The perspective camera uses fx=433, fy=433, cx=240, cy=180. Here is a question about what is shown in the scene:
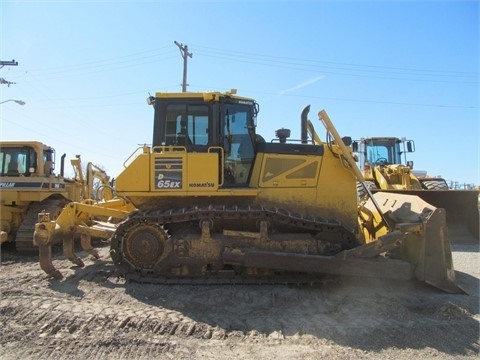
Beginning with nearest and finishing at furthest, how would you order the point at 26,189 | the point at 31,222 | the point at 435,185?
the point at 31,222 < the point at 26,189 < the point at 435,185

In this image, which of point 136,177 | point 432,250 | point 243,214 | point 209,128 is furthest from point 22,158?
point 432,250

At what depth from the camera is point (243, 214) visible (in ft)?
22.1

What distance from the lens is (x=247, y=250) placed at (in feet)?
21.8

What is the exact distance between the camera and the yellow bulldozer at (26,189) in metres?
11.4

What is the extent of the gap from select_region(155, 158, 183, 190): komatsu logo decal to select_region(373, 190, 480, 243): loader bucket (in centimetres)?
657

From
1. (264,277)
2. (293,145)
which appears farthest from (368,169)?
(264,277)

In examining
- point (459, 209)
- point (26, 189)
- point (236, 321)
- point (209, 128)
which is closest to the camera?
point (236, 321)

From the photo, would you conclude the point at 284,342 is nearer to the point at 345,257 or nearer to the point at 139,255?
the point at 345,257

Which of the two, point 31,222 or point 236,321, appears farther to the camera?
point 31,222

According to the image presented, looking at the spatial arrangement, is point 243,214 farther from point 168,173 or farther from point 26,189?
point 26,189

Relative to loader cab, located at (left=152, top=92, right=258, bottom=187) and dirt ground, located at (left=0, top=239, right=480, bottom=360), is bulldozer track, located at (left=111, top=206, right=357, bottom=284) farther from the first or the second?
loader cab, located at (left=152, top=92, right=258, bottom=187)

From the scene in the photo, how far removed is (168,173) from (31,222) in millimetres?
6050

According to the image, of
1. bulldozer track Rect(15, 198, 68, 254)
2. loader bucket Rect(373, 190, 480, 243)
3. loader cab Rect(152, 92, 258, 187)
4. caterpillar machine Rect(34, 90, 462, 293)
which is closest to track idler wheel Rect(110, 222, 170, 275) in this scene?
caterpillar machine Rect(34, 90, 462, 293)

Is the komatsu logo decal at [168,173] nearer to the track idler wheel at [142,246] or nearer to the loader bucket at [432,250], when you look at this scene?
the track idler wheel at [142,246]
